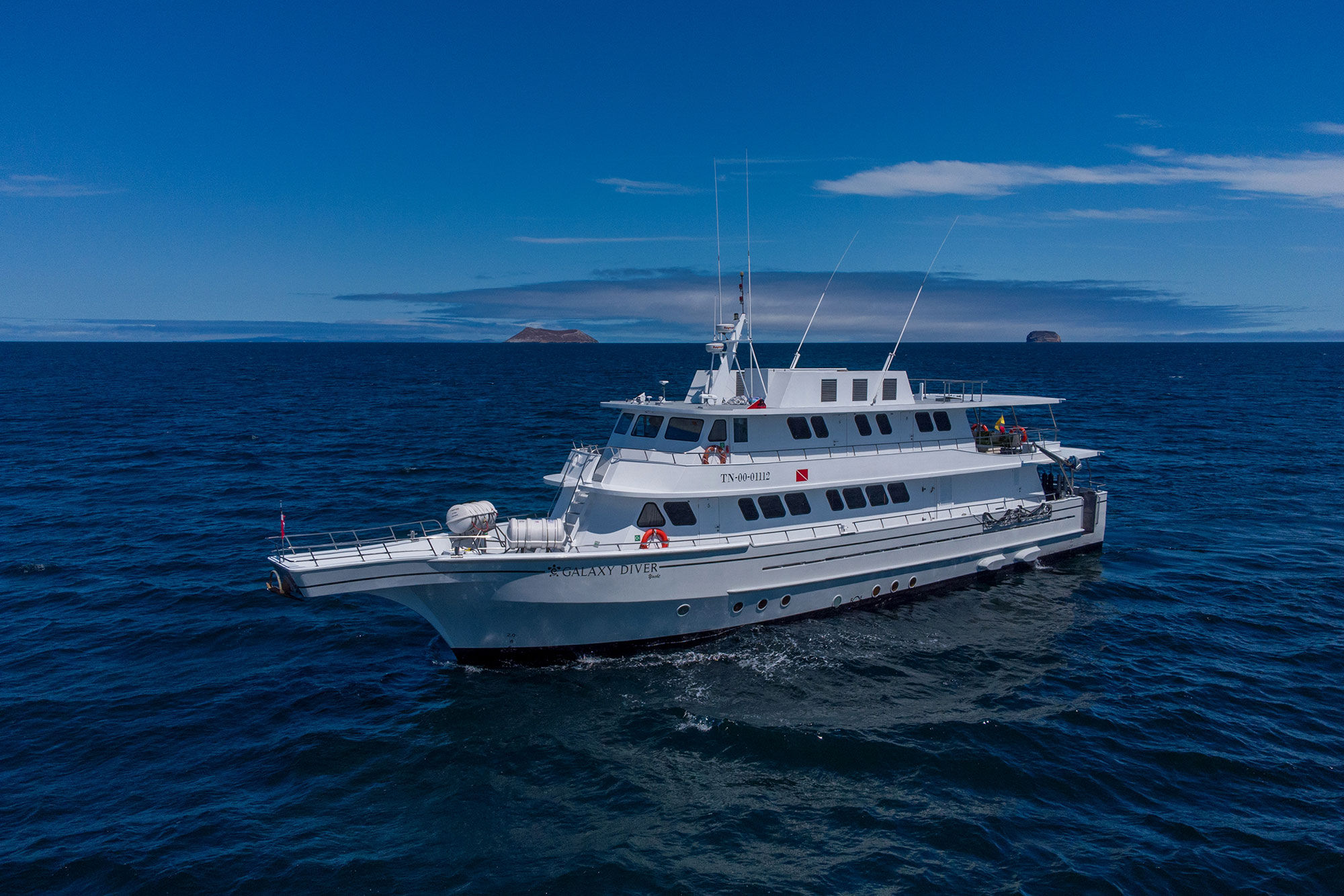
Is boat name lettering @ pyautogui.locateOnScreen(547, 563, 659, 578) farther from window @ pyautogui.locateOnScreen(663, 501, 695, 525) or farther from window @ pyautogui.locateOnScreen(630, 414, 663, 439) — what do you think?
window @ pyautogui.locateOnScreen(630, 414, 663, 439)

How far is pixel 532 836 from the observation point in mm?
10906

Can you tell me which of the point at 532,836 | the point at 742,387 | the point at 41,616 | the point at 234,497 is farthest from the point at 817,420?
the point at 234,497

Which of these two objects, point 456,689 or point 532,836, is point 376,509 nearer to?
point 456,689

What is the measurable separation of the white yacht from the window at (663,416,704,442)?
4cm

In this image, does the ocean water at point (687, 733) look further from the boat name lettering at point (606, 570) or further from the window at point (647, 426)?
the window at point (647, 426)

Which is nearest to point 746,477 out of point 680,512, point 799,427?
point 680,512

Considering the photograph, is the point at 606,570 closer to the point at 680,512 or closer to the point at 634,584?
the point at 634,584

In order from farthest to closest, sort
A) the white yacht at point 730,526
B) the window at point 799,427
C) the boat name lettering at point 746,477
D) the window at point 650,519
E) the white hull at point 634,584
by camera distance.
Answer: the window at point 799,427, the boat name lettering at point 746,477, the window at point 650,519, the white yacht at point 730,526, the white hull at point 634,584

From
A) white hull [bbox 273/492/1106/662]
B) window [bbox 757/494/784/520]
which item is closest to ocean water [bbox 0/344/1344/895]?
white hull [bbox 273/492/1106/662]

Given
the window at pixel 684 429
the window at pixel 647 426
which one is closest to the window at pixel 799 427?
the window at pixel 684 429

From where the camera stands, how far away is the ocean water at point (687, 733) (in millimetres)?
10312

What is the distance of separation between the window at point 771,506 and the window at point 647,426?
129 inches

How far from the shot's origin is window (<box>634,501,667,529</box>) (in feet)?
54.4

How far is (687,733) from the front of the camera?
530 inches
